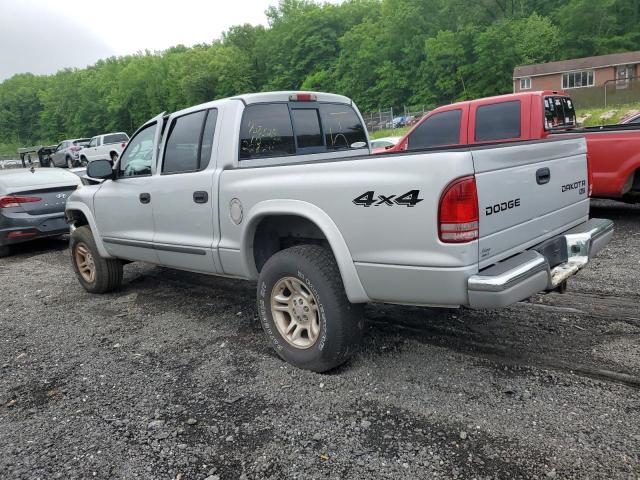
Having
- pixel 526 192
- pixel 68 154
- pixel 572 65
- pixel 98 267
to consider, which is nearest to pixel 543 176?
pixel 526 192

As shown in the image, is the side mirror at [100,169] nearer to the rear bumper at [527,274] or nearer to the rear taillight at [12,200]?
the rear bumper at [527,274]

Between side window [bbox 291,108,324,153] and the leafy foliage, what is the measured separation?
5192cm

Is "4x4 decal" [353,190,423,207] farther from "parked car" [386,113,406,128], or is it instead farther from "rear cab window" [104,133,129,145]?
"parked car" [386,113,406,128]

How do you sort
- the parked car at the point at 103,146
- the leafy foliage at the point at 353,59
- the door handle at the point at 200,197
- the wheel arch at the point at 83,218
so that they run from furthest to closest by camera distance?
the leafy foliage at the point at 353,59 < the parked car at the point at 103,146 < the wheel arch at the point at 83,218 < the door handle at the point at 200,197

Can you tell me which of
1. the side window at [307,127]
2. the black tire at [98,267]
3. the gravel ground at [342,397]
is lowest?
the gravel ground at [342,397]

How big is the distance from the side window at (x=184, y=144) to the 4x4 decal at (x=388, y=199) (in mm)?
1835

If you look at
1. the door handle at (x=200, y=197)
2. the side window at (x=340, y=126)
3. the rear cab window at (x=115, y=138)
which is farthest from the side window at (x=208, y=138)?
the rear cab window at (x=115, y=138)

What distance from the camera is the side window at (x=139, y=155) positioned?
4949mm

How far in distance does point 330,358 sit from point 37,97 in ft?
385

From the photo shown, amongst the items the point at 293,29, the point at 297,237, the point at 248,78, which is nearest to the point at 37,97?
the point at 248,78

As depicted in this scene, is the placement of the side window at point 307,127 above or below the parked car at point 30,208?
above

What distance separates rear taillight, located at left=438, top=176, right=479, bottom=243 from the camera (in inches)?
106

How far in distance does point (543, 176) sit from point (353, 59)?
6592 centimetres

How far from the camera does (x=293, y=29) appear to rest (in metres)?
74.8
